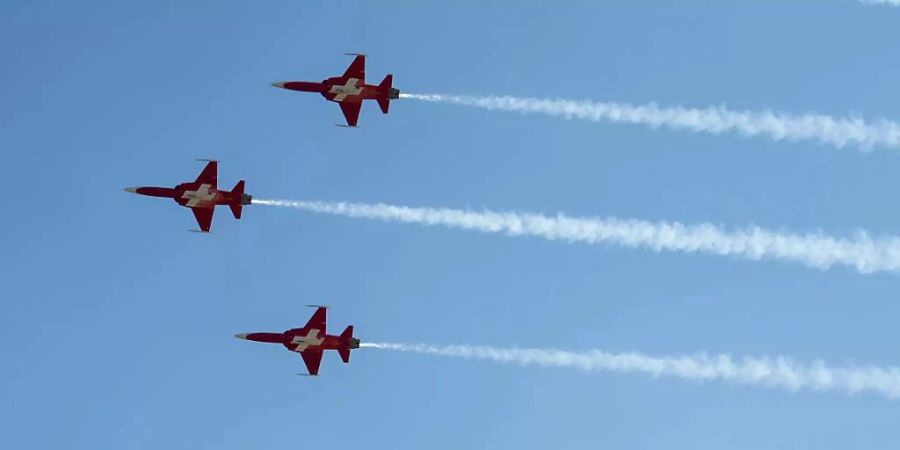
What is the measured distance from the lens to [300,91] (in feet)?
404

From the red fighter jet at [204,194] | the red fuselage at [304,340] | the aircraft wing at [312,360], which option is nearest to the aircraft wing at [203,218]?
the red fighter jet at [204,194]

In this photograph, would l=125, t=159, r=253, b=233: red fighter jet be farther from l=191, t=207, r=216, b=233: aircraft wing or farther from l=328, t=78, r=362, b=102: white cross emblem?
l=328, t=78, r=362, b=102: white cross emblem

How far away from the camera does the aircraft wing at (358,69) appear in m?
119

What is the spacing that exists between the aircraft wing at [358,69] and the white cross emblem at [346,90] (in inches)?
14.8

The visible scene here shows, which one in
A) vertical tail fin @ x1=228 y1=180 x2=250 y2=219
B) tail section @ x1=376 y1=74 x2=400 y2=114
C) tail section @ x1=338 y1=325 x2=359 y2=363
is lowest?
tail section @ x1=338 y1=325 x2=359 y2=363

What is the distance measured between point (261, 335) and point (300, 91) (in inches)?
804

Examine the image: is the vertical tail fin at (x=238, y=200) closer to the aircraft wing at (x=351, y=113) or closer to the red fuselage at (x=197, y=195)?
the red fuselage at (x=197, y=195)

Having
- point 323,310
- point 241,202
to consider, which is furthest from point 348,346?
point 241,202

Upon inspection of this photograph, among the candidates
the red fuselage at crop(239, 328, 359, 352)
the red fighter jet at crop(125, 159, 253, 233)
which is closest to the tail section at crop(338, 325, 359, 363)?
the red fuselage at crop(239, 328, 359, 352)

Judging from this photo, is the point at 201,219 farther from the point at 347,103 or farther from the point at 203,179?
the point at 347,103

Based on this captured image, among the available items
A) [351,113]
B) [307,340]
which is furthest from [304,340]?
[351,113]

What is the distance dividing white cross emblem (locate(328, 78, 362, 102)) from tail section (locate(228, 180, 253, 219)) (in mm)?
10080

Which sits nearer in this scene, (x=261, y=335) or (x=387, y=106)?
(x=387, y=106)

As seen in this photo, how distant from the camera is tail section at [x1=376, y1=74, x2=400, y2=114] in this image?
116m
